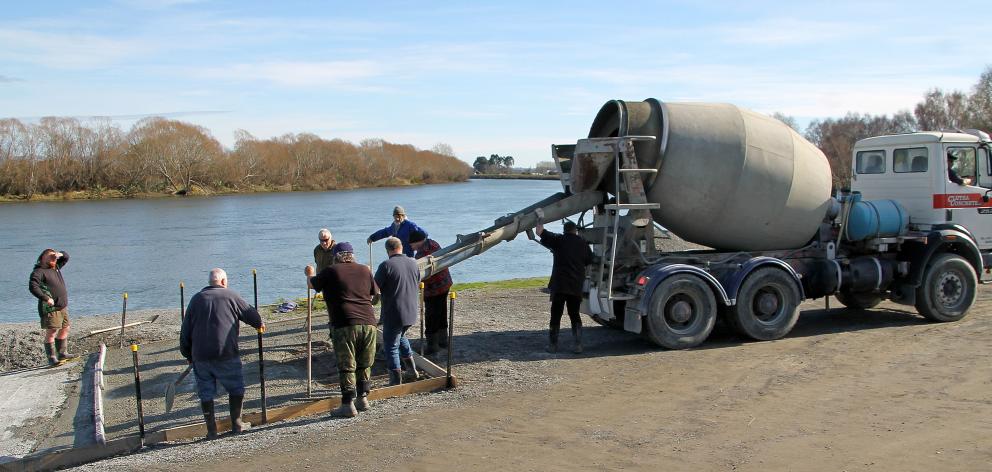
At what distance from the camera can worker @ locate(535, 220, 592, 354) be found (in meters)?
11.6

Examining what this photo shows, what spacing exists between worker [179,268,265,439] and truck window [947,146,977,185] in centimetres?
1147

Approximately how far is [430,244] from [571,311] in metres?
2.24

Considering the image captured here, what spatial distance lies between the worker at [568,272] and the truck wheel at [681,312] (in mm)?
1028

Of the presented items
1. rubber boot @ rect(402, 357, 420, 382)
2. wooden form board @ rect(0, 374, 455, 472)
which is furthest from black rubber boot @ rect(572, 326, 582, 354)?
wooden form board @ rect(0, 374, 455, 472)

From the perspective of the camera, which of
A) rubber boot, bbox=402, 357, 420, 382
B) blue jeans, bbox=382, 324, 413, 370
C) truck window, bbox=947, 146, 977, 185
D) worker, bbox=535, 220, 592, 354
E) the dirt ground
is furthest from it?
truck window, bbox=947, 146, 977, 185

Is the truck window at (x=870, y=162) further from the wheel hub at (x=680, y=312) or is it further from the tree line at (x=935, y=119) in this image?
the tree line at (x=935, y=119)

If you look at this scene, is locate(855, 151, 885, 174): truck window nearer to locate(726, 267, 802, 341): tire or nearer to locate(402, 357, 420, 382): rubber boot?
locate(726, 267, 802, 341): tire

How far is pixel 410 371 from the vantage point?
1041 cm

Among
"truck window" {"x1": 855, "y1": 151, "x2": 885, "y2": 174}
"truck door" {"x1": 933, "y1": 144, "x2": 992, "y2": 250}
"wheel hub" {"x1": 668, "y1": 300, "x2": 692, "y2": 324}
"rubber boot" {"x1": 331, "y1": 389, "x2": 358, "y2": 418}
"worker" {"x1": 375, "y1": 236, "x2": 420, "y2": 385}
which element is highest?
"truck window" {"x1": 855, "y1": 151, "x2": 885, "y2": 174}

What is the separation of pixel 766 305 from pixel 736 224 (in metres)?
1.28

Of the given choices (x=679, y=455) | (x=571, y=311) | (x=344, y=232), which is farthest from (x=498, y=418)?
(x=344, y=232)

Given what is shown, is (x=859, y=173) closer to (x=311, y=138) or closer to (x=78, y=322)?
(x=78, y=322)

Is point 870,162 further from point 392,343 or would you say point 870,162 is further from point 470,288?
point 470,288

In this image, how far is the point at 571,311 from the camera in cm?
1178
